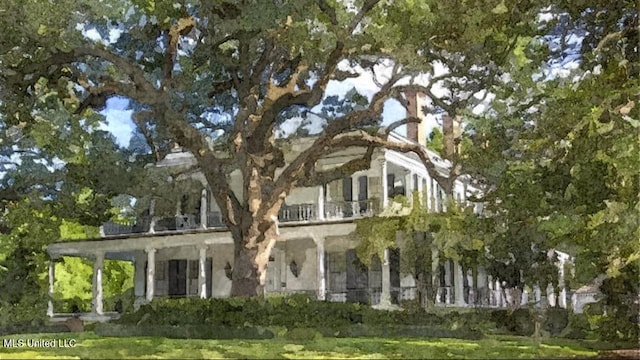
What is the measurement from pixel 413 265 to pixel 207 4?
26.4 feet

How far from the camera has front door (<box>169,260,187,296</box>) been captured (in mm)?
26844

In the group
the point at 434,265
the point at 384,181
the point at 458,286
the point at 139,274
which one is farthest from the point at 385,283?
the point at 139,274

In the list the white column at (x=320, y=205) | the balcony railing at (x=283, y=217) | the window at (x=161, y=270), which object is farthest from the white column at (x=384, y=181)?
the window at (x=161, y=270)

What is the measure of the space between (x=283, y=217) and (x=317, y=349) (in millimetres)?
10282

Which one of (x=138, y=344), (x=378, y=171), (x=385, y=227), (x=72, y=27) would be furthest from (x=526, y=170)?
(x=72, y=27)

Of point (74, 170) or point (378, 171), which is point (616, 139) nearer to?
point (378, 171)

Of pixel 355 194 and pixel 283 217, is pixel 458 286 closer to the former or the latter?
pixel 355 194

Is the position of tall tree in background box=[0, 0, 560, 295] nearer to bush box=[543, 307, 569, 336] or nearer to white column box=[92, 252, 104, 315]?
bush box=[543, 307, 569, 336]

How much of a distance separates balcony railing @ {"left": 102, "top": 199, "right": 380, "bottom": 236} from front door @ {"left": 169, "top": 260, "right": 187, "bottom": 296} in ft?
5.22

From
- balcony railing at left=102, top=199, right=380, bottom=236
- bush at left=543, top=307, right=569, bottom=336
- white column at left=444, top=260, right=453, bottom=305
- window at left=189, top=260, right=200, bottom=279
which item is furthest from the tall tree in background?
window at left=189, top=260, right=200, bottom=279

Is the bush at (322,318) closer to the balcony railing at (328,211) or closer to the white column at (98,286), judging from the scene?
the balcony railing at (328,211)

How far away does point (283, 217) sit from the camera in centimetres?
2392

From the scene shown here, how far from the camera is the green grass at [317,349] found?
12953 mm

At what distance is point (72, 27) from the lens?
17.2 m
